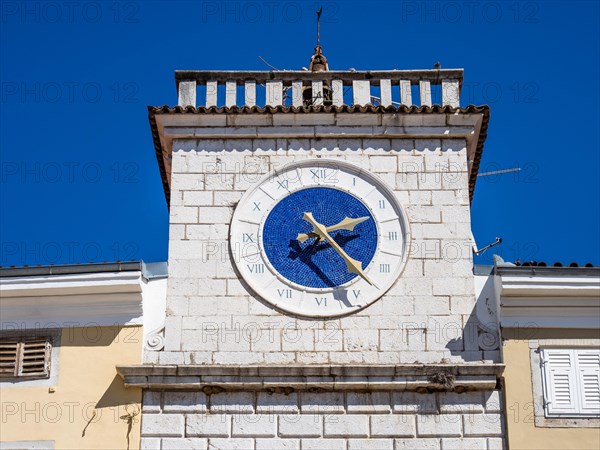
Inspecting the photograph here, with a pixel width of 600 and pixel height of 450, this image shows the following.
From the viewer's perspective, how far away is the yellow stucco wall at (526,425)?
53.7 ft

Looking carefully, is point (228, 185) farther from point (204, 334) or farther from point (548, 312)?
point (548, 312)

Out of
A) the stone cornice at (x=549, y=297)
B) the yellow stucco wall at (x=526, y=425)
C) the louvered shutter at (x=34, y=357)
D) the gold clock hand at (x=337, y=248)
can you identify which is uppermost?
the gold clock hand at (x=337, y=248)

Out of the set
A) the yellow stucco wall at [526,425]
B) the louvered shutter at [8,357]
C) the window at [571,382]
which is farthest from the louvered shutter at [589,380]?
the louvered shutter at [8,357]

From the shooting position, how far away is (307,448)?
16.4m

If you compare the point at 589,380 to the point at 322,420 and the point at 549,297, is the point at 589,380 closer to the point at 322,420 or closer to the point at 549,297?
the point at 549,297

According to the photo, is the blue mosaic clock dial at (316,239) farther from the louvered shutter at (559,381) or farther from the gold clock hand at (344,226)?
the louvered shutter at (559,381)

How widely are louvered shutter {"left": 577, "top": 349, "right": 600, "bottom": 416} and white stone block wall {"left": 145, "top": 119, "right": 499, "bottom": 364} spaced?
3.32 ft

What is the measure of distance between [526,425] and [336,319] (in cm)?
247

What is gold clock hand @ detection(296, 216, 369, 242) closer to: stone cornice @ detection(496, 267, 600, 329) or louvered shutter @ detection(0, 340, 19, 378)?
stone cornice @ detection(496, 267, 600, 329)

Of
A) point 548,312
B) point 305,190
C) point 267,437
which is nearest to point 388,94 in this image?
point 305,190

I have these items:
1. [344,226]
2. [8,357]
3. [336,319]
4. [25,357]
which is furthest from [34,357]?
[344,226]

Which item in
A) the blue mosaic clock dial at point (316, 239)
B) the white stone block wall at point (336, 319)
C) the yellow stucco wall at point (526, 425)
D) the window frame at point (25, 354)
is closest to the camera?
the yellow stucco wall at point (526, 425)

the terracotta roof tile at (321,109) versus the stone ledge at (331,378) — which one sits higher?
the terracotta roof tile at (321,109)

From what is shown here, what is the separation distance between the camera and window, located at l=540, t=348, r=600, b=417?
16578 mm
